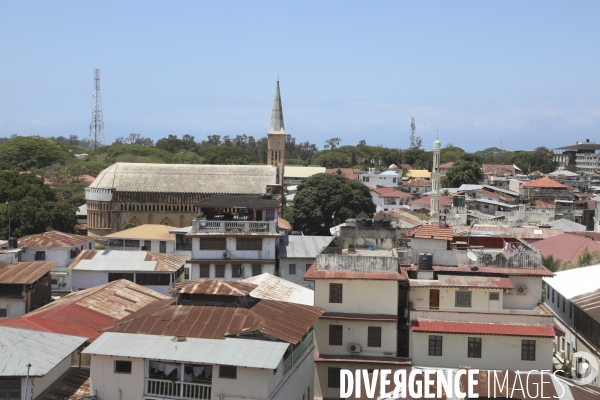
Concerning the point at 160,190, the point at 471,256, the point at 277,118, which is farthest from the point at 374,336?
the point at 277,118

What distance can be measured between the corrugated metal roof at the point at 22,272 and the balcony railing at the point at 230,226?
276 inches

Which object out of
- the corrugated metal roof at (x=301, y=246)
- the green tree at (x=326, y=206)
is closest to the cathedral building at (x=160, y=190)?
the green tree at (x=326, y=206)

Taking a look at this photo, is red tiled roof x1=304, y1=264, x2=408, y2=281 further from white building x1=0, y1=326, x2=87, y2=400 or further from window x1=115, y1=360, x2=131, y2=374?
white building x1=0, y1=326, x2=87, y2=400

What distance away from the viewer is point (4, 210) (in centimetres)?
4978

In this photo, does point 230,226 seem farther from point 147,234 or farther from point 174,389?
point 174,389

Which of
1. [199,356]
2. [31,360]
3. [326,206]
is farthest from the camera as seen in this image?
[326,206]

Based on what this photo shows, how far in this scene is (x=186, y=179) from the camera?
64.9 meters

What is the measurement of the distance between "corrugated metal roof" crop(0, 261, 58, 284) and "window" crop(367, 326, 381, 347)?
1487cm

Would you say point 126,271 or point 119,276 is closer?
point 126,271

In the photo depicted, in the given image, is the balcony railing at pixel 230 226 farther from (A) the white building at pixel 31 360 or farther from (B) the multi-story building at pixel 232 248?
(A) the white building at pixel 31 360

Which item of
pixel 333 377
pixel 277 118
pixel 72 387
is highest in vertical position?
pixel 277 118

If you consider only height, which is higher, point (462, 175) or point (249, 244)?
point (462, 175)

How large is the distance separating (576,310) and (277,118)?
172 feet

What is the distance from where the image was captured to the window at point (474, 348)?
22.8m
